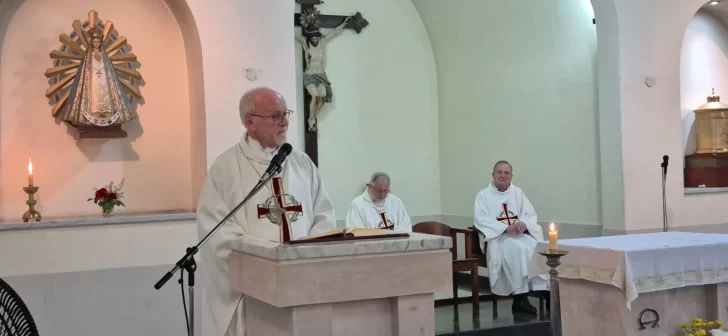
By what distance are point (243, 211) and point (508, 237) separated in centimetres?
452

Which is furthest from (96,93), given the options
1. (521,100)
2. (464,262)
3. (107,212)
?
(521,100)

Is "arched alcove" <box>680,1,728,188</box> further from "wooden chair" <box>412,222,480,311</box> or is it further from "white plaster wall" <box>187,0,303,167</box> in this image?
"white plaster wall" <box>187,0,303,167</box>

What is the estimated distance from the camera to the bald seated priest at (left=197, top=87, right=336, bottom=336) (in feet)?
11.1

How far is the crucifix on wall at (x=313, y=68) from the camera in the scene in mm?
9266

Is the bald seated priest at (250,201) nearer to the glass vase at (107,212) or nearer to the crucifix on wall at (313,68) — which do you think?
the glass vase at (107,212)

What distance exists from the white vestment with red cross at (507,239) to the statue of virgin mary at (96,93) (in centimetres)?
363

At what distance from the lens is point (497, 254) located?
7547mm

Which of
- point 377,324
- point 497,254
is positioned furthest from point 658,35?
point 377,324

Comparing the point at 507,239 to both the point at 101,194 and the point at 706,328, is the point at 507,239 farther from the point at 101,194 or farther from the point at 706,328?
the point at 101,194

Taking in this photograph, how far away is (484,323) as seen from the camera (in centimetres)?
673

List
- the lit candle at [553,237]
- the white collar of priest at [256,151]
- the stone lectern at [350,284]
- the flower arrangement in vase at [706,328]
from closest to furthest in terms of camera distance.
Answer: the stone lectern at [350,284] → the lit candle at [553,237] → the white collar of priest at [256,151] → the flower arrangement in vase at [706,328]

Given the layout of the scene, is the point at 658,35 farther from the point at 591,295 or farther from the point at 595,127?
the point at 591,295

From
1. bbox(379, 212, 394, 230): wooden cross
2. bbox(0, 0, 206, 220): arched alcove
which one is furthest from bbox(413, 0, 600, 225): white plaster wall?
bbox(0, 0, 206, 220): arched alcove

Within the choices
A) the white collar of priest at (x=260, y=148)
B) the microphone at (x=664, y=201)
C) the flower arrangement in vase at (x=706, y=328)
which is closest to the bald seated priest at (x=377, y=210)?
the microphone at (x=664, y=201)
